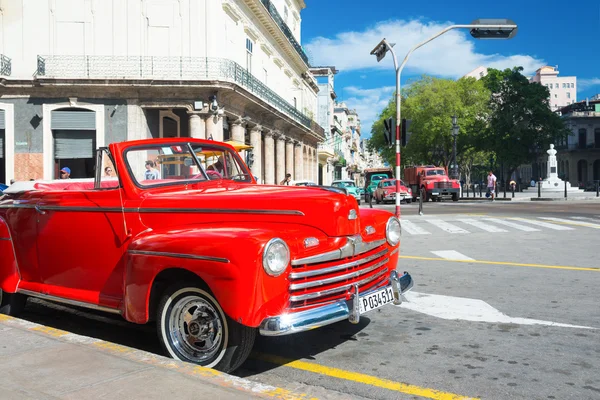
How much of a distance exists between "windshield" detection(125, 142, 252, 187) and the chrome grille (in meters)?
1.69

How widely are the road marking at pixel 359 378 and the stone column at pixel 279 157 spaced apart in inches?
1231

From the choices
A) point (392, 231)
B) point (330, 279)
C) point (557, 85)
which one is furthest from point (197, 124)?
point (557, 85)

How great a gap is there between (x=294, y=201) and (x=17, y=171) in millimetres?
22987

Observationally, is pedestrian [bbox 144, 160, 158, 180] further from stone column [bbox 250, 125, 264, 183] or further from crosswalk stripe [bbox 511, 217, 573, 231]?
stone column [bbox 250, 125, 264, 183]

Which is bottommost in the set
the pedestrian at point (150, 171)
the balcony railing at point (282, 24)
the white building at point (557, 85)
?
the pedestrian at point (150, 171)

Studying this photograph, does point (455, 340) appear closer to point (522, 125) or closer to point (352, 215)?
point (352, 215)

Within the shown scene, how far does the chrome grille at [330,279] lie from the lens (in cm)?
390

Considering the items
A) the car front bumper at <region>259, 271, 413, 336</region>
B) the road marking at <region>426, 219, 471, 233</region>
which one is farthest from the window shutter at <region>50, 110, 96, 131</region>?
the car front bumper at <region>259, 271, 413, 336</region>

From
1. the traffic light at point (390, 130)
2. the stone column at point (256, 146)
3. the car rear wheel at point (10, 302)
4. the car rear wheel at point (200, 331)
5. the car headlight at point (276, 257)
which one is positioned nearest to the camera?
the car headlight at point (276, 257)

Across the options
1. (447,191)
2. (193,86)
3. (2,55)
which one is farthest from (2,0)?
(447,191)

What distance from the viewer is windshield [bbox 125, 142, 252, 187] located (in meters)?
4.97

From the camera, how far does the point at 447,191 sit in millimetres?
36719

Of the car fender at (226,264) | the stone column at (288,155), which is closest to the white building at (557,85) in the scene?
the stone column at (288,155)

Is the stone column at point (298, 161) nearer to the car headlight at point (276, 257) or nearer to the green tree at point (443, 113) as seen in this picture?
the green tree at point (443, 113)
